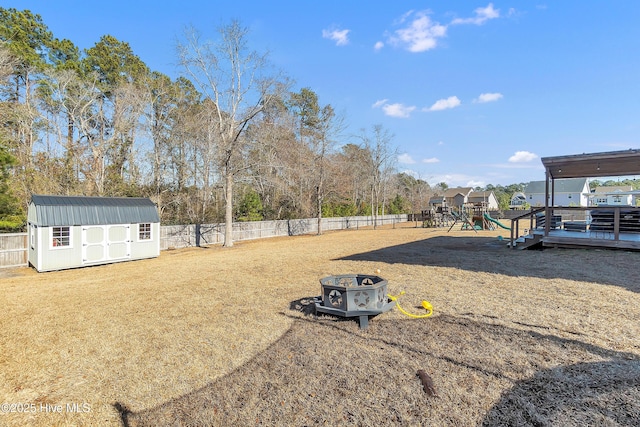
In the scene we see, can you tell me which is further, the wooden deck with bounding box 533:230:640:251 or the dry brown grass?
the wooden deck with bounding box 533:230:640:251

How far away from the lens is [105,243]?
10898 millimetres

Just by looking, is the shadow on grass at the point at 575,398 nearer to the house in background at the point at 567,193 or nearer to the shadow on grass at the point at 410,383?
the shadow on grass at the point at 410,383

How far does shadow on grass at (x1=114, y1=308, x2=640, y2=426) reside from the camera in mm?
2379

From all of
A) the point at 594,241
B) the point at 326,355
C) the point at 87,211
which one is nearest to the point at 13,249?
the point at 87,211

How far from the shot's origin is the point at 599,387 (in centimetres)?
257

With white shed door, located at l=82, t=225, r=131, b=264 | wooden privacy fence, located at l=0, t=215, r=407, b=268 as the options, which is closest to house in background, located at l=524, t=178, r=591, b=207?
wooden privacy fence, located at l=0, t=215, r=407, b=268

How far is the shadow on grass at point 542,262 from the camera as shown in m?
6.63

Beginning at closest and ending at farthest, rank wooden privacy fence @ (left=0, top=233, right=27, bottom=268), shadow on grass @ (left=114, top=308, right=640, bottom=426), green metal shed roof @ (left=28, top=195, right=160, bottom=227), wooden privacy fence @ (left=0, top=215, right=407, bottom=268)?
shadow on grass @ (left=114, top=308, right=640, bottom=426)
green metal shed roof @ (left=28, top=195, right=160, bottom=227)
wooden privacy fence @ (left=0, top=233, right=27, bottom=268)
wooden privacy fence @ (left=0, top=215, right=407, bottom=268)

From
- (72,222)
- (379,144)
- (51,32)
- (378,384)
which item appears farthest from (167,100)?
(378,384)

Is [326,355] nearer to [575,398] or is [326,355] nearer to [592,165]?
[575,398]

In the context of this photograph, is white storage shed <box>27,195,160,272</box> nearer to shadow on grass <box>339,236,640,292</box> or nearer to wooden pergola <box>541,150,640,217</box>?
shadow on grass <box>339,236,640,292</box>

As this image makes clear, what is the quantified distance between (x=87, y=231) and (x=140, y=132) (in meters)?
12.1

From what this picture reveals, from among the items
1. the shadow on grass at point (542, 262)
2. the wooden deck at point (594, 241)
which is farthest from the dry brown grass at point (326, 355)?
the wooden deck at point (594, 241)

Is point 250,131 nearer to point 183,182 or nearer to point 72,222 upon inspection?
point 183,182
